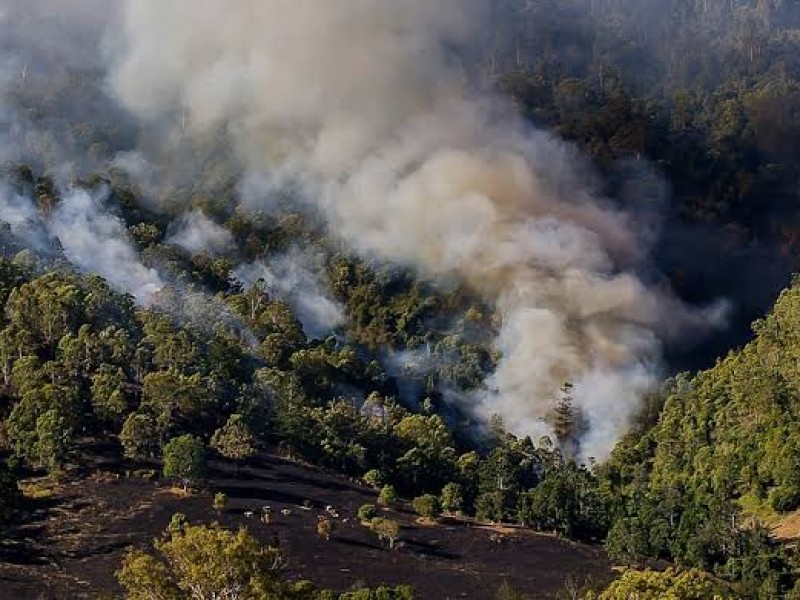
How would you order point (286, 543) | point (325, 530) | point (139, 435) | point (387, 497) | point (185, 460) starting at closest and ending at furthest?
point (286, 543)
point (325, 530)
point (185, 460)
point (139, 435)
point (387, 497)

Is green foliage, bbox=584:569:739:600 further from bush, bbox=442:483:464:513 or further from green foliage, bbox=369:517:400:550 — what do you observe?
bush, bbox=442:483:464:513

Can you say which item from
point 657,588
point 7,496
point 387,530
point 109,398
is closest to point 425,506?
point 387,530

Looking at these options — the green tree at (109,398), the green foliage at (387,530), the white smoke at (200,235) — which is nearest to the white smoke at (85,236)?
the white smoke at (200,235)

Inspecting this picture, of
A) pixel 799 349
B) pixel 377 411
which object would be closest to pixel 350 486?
pixel 377 411

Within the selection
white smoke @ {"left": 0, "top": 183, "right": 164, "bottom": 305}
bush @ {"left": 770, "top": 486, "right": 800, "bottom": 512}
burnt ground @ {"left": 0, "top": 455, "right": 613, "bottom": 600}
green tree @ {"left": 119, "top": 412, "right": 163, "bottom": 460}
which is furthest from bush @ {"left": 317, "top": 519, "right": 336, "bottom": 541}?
white smoke @ {"left": 0, "top": 183, "right": 164, "bottom": 305}

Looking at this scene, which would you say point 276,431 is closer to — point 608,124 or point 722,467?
point 722,467

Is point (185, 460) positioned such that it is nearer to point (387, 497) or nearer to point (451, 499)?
point (387, 497)
